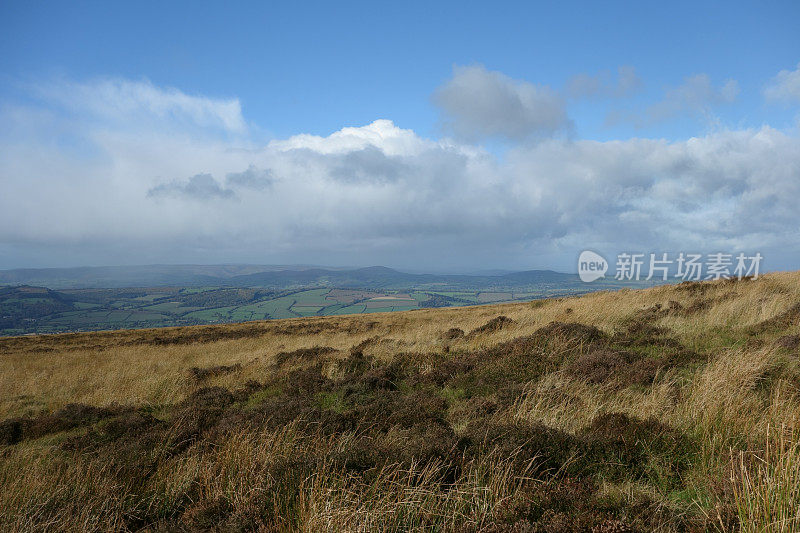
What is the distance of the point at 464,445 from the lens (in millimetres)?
4742

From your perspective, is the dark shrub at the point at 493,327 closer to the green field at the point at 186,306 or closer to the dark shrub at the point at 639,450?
the dark shrub at the point at 639,450

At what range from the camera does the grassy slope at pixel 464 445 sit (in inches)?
134

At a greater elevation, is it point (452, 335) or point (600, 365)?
point (600, 365)

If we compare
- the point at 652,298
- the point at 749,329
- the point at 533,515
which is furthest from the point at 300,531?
the point at 652,298

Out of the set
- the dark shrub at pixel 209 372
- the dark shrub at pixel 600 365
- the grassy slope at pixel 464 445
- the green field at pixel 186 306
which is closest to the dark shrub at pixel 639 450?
the grassy slope at pixel 464 445

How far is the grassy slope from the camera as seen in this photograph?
341 cm

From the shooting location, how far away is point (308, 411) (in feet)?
22.1

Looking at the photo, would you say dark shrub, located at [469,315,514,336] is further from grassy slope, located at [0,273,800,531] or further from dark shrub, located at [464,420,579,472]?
dark shrub, located at [464,420,579,472]

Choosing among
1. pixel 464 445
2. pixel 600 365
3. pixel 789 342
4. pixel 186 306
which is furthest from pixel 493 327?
pixel 186 306

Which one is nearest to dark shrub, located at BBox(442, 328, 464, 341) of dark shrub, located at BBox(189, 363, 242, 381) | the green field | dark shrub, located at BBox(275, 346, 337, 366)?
dark shrub, located at BBox(275, 346, 337, 366)

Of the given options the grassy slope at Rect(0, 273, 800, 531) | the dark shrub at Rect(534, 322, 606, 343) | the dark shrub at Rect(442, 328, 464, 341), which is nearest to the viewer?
the grassy slope at Rect(0, 273, 800, 531)

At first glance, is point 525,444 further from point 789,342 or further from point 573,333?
point 789,342

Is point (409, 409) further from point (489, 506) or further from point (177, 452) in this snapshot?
point (177, 452)

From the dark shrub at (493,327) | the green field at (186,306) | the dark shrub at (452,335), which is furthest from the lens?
the green field at (186,306)
